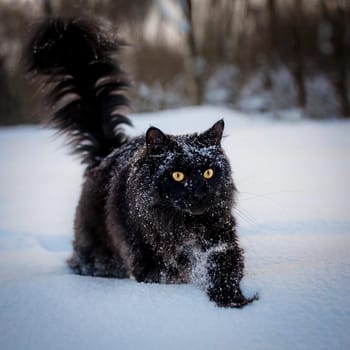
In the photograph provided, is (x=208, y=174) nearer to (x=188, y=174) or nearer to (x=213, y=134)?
(x=188, y=174)

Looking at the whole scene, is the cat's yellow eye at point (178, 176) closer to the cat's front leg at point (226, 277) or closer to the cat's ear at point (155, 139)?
the cat's ear at point (155, 139)

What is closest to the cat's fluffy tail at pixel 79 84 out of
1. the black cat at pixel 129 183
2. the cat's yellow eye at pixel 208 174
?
the black cat at pixel 129 183

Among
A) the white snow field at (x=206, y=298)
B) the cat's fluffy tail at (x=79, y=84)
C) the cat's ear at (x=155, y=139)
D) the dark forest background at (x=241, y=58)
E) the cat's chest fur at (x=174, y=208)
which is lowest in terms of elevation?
the white snow field at (x=206, y=298)

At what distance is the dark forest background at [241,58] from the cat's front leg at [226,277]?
9.28 metres

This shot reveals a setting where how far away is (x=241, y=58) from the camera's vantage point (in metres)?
14.2

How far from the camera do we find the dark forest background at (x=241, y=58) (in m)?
11.4

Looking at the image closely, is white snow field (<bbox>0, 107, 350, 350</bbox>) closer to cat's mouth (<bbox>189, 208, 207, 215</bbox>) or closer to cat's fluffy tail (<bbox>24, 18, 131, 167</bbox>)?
cat's mouth (<bbox>189, 208, 207, 215</bbox>)

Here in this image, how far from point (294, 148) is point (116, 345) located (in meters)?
4.96

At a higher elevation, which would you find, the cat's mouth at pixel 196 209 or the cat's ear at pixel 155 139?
the cat's ear at pixel 155 139

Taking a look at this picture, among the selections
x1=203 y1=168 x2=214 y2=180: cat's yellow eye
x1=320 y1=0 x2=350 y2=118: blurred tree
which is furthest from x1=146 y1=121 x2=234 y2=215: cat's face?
x1=320 y1=0 x2=350 y2=118: blurred tree

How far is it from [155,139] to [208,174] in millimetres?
397

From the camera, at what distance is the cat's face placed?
1876 millimetres

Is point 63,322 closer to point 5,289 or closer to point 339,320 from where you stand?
point 5,289

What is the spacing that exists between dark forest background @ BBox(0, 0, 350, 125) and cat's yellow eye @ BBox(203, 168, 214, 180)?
9.09 metres
